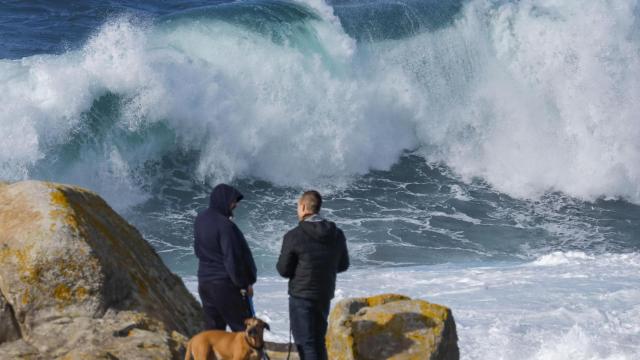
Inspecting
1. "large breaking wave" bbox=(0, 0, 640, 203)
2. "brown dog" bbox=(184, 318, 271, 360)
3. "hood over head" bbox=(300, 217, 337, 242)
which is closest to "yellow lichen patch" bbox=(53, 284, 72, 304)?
"brown dog" bbox=(184, 318, 271, 360)

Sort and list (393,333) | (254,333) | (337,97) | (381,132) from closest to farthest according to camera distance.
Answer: (254,333)
(393,333)
(337,97)
(381,132)

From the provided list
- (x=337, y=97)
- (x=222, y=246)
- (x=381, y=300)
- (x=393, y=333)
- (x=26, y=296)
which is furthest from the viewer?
(x=337, y=97)

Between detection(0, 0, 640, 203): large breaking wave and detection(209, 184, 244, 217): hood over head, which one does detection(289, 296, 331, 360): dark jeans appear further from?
detection(0, 0, 640, 203): large breaking wave

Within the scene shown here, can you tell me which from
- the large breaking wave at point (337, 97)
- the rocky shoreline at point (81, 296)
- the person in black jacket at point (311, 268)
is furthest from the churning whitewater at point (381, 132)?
the person in black jacket at point (311, 268)

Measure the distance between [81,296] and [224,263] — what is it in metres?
0.81

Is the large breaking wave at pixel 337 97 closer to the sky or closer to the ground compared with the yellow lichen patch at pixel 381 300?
closer to the sky

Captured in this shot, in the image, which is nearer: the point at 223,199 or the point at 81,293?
the point at 81,293

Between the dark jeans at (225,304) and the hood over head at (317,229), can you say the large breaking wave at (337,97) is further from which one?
the hood over head at (317,229)

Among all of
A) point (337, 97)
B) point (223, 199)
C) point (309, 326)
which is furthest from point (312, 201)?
point (337, 97)

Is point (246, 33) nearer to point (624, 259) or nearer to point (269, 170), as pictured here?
point (269, 170)

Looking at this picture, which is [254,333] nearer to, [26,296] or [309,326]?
[309,326]

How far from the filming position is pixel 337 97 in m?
18.3

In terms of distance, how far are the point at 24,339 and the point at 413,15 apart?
53.0 ft

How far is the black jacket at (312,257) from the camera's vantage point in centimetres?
543
